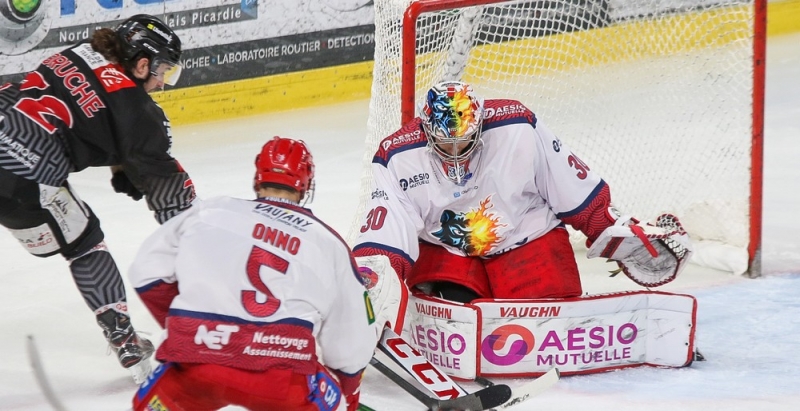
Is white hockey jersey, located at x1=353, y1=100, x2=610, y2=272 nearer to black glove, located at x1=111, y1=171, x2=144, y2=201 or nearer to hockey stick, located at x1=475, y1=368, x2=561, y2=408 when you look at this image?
hockey stick, located at x1=475, y1=368, x2=561, y2=408

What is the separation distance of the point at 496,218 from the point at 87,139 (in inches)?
46.4

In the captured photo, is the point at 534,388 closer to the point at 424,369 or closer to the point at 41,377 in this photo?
the point at 424,369

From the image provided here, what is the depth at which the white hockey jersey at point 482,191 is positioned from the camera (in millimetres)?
3342

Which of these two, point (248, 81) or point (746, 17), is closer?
point (746, 17)

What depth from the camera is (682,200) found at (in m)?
4.47

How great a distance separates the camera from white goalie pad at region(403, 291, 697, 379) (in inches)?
127

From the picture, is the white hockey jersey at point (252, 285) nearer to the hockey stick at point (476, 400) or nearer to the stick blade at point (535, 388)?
the hockey stick at point (476, 400)

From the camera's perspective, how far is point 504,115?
3391 millimetres

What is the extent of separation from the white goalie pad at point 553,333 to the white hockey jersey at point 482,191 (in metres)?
0.22

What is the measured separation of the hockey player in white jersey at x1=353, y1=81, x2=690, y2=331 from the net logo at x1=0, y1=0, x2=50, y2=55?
263cm

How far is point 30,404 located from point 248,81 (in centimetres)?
316

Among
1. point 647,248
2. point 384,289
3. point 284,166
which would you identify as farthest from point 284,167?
point 647,248

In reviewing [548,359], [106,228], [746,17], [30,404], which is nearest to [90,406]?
[30,404]

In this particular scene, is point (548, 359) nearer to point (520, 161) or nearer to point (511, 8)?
point (520, 161)
